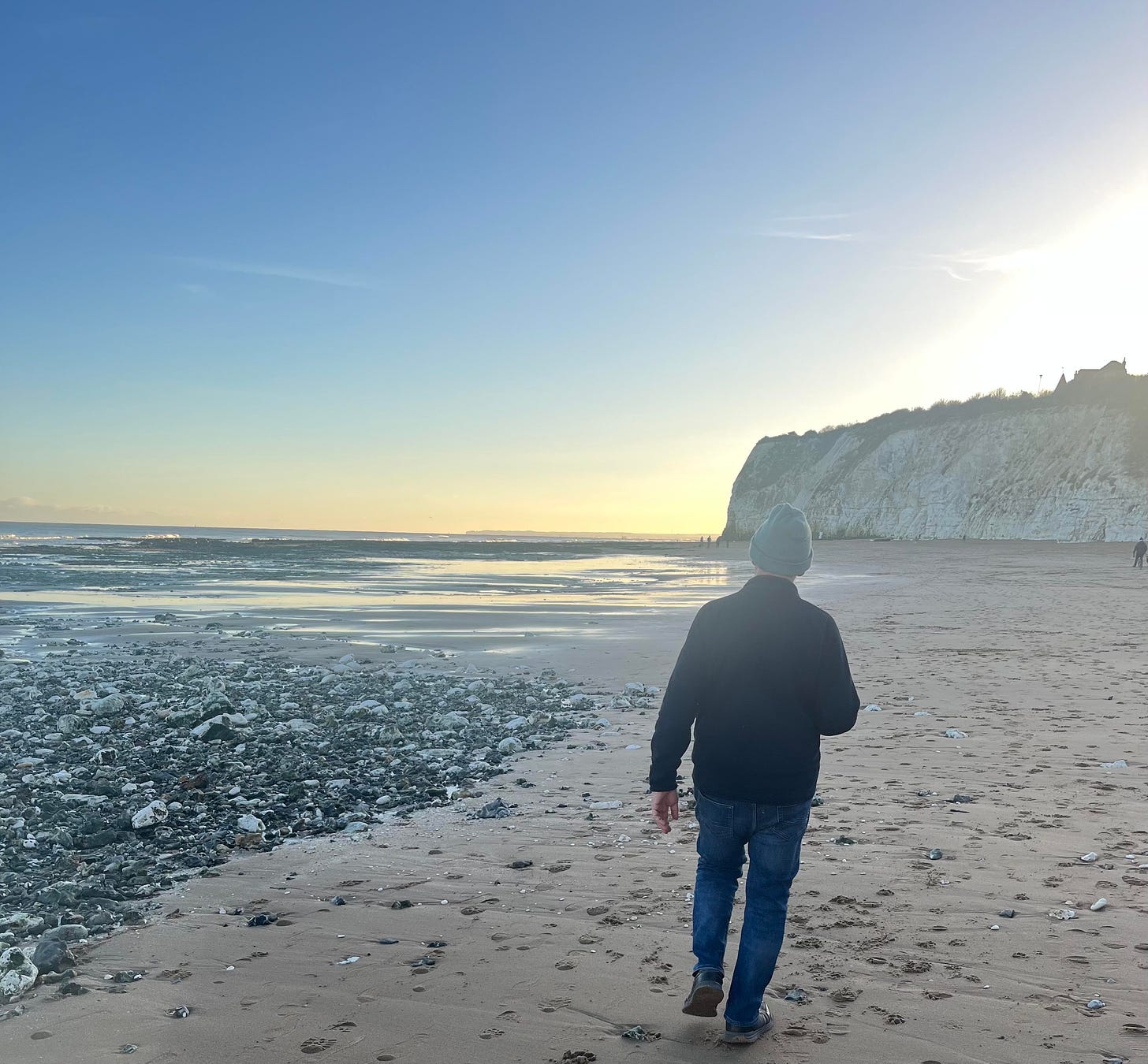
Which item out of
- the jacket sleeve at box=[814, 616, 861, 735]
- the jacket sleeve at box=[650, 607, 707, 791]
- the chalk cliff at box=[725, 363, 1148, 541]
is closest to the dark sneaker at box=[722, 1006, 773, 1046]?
the jacket sleeve at box=[650, 607, 707, 791]

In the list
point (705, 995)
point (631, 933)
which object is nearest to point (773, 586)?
point (705, 995)

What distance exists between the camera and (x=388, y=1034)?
359 centimetres

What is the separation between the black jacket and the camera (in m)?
3.71

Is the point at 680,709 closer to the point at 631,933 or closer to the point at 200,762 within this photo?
the point at 631,933

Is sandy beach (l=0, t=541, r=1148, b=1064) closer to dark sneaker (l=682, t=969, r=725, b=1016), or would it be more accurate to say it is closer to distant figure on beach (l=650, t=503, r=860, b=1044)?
dark sneaker (l=682, t=969, r=725, b=1016)

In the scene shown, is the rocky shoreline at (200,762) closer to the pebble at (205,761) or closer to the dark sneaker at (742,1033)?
the pebble at (205,761)

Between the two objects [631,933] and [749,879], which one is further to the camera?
[631,933]

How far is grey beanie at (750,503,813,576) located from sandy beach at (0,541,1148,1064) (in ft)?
6.34

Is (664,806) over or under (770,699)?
under

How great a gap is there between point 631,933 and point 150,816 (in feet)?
12.8

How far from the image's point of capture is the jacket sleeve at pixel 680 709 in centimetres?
386

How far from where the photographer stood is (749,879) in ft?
12.5

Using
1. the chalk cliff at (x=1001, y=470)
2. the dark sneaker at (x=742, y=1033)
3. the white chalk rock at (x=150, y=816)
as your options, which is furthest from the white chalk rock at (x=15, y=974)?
the chalk cliff at (x=1001, y=470)

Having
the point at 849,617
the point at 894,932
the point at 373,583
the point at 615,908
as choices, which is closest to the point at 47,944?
the point at 615,908
